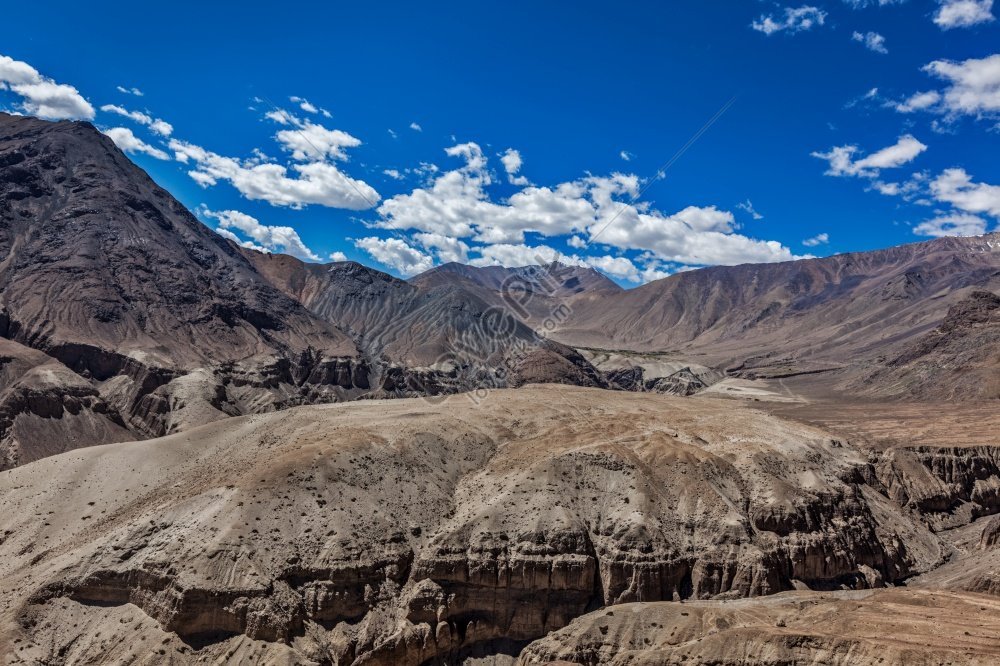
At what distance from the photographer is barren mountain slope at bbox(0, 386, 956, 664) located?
46.2m

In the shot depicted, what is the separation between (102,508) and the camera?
62.0m

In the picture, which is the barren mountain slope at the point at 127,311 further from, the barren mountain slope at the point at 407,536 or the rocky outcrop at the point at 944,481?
the rocky outcrop at the point at 944,481

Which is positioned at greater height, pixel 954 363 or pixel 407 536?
pixel 954 363

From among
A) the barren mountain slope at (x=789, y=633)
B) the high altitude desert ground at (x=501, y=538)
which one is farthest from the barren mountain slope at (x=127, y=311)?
the barren mountain slope at (x=789, y=633)

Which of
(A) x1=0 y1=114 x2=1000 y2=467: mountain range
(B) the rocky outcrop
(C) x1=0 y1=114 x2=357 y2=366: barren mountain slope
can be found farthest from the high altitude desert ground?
(C) x1=0 y1=114 x2=357 y2=366: barren mountain slope

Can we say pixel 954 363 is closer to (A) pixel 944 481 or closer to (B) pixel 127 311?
(A) pixel 944 481

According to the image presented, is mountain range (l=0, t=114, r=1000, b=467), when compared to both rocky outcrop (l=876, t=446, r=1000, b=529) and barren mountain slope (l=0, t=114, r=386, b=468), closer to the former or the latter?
barren mountain slope (l=0, t=114, r=386, b=468)

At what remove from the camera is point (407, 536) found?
52.8 meters

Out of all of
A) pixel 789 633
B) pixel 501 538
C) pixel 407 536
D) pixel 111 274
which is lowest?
pixel 789 633

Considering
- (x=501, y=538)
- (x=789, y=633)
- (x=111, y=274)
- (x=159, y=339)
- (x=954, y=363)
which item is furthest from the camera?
(x=111, y=274)

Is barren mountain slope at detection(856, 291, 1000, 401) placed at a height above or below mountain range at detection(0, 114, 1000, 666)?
above

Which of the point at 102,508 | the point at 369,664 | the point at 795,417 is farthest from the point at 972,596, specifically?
the point at 102,508

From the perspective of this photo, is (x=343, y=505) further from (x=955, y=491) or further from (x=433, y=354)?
(x=433, y=354)

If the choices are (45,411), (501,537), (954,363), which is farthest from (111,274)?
(954,363)
